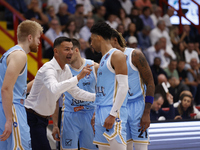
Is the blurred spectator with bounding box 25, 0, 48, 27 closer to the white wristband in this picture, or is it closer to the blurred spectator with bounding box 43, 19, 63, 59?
the blurred spectator with bounding box 43, 19, 63, 59

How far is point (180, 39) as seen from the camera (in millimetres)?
11477

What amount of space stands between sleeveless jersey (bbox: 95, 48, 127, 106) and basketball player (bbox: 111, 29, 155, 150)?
34 centimetres

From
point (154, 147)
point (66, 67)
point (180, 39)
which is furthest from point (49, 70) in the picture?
point (180, 39)

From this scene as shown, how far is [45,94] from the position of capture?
12.6 ft

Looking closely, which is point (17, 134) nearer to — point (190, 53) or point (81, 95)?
point (81, 95)

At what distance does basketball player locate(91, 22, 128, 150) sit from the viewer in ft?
10.6

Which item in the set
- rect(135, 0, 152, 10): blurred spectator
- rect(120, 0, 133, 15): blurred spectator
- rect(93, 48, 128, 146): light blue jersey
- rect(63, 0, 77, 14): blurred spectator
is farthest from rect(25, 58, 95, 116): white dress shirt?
rect(135, 0, 152, 10): blurred spectator

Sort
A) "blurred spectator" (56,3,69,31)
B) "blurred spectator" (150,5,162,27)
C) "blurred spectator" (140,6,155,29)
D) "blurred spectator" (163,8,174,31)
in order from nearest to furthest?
1. "blurred spectator" (56,3,69,31)
2. "blurred spectator" (140,6,155,29)
3. "blurred spectator" (150,5,162,27)
4. "blurred spectator" (163,8,174,31)

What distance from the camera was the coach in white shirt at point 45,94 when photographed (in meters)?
3.83

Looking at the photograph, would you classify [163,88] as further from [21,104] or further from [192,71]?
[21,104]

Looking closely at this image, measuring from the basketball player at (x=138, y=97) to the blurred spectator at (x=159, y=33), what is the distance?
22.2 feet

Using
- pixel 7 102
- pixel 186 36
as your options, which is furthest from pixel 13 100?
pixel 186 36

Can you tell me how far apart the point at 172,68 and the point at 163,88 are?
246cm

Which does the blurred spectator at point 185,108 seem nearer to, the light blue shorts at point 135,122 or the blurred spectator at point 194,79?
the light blue shorts at point 135,122
